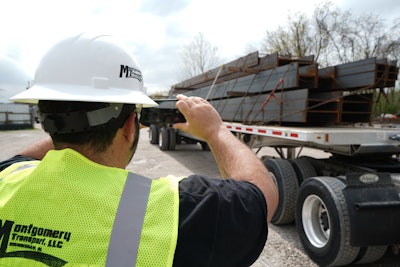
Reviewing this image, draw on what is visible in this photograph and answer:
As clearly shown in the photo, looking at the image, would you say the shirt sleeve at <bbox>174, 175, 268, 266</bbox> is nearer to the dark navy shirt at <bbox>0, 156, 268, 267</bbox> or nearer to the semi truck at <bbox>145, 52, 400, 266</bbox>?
the dark navy shirt at <bbox>0, 156, 268, 267</bbox>

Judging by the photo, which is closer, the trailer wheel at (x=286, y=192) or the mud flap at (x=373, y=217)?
the mud flap at (x=373, y=217)

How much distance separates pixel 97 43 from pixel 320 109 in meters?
4.51

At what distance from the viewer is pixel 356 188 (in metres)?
3.31

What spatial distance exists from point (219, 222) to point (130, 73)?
80 cm

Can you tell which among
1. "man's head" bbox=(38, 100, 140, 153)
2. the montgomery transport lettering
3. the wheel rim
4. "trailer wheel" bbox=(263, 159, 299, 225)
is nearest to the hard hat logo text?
"man's head" bbox=(38, 100, 140, 153)

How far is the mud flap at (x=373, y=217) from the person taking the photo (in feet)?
10.2

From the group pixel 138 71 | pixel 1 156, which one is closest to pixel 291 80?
pixel 138 71

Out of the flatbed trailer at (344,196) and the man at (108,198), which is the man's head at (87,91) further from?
the flatbed trailer at (344,196)

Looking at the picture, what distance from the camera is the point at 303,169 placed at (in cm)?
463

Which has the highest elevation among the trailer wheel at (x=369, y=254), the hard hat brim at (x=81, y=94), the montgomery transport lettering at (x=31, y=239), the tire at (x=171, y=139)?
the hard hat brim at (x=81, y=94)

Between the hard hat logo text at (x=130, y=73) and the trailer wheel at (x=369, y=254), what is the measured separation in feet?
9.98

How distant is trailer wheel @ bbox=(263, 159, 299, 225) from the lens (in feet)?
14.8

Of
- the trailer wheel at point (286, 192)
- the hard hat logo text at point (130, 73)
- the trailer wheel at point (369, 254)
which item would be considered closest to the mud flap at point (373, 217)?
the trailer wheel at point (369, 254)

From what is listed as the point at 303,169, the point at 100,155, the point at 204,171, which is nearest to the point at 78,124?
the point at 100,155
